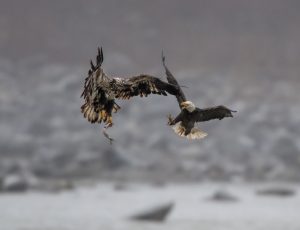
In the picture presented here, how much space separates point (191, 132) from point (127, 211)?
169 ft

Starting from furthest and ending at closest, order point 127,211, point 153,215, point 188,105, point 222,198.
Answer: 1. point 222,198
2. point 127,211
3. point 153,215
4. point 188,105

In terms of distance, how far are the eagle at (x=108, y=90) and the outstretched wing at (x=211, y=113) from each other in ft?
1.45

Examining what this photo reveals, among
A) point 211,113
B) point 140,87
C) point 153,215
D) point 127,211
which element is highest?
point 127,211

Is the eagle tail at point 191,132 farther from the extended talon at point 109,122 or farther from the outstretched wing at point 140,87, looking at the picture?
the extended talon at point 109,122

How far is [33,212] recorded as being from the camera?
55.5 meters

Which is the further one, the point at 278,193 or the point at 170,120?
the point at 278,193

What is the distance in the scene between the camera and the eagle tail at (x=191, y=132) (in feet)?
24.5

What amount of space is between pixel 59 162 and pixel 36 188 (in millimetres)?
43742

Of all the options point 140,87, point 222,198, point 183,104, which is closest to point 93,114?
point 140,87

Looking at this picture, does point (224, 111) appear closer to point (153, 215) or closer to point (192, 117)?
point (192, 117)

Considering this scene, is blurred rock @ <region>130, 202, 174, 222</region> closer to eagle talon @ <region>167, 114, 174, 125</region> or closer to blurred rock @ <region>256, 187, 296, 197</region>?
blurred rock @ <region>256, 187, 296, 197</region>

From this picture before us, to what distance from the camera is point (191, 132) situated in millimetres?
7555

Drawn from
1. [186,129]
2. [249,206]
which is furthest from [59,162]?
[186,129]

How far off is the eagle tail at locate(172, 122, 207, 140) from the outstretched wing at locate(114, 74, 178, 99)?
0.42 m
